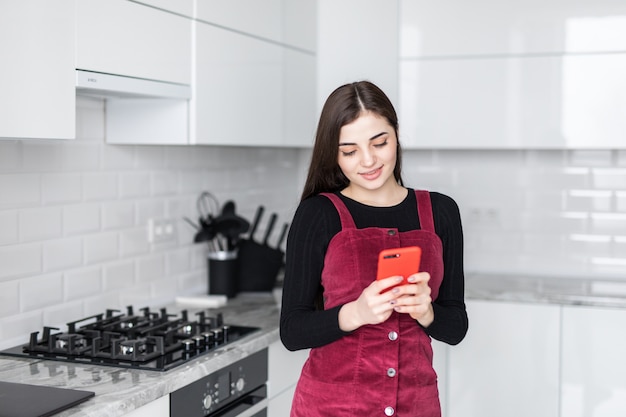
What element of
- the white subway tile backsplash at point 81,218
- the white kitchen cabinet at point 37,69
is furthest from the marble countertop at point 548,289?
the white kitchen cabinet at point 37,69

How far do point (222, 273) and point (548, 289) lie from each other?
1.36 metres

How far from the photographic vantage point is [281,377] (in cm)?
288

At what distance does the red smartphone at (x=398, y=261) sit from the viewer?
1.73 m

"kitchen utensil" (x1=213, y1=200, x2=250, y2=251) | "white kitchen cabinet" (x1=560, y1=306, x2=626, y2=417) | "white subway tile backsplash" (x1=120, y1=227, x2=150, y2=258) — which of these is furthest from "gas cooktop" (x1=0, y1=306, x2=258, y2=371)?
"white kitchen cabinet" (x1=560, y1=306, x2=626, y2=417)

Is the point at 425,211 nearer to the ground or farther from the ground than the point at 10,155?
nearer to the ground

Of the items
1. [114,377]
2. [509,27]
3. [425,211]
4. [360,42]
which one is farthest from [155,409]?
[509,27]

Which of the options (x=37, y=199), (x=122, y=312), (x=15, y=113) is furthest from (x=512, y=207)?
(x=15, y=113)

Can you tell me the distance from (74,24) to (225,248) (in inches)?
59.0

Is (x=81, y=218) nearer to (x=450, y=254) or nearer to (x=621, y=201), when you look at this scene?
(x=450, y=254)

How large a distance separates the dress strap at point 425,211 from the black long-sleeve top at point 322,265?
0.04ft

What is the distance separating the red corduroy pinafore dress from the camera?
1.97 meters

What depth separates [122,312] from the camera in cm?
299

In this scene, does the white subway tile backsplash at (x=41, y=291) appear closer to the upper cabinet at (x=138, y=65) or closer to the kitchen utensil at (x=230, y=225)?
the upper cabinet at (x=138, y=65)

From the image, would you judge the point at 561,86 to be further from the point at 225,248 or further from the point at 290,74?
the point at 225,248
